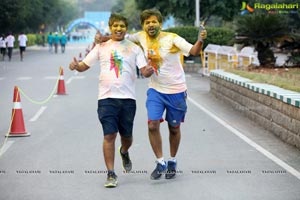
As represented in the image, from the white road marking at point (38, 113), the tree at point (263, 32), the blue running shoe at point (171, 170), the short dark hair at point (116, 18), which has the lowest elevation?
the white road marking at point (38, 113)

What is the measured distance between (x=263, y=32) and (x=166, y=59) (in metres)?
14.1

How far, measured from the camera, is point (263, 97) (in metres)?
13.5

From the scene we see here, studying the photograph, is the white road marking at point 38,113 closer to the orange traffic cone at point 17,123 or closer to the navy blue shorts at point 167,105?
the orange traffic cone at point 17,123

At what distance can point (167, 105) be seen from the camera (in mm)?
8516

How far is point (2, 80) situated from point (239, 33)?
9726 mm

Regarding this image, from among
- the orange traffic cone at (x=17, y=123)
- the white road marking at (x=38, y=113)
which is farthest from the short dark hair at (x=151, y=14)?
the white road marking at (x=38, y=113)

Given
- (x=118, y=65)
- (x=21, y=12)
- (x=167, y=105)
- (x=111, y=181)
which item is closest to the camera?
(x=111, y=181)

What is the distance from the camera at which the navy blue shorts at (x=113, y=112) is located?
810 centimetres

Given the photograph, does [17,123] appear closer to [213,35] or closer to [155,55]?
[155,55]

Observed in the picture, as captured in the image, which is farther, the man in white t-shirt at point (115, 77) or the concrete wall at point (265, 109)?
the concrete wall at point (265, 109)

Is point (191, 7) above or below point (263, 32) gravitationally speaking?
above

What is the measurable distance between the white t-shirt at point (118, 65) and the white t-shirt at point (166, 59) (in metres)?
0.23

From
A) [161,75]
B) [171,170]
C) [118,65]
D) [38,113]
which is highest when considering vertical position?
[118,65]

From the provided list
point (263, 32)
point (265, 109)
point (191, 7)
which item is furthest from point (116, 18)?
point (191, 7)
